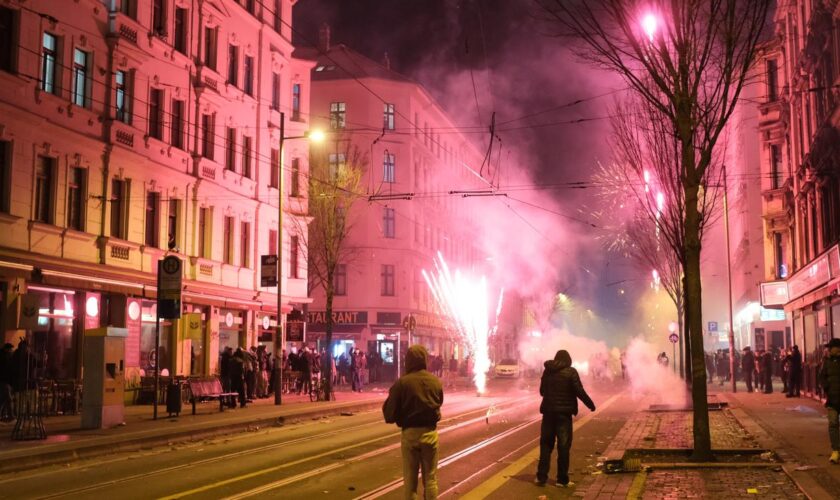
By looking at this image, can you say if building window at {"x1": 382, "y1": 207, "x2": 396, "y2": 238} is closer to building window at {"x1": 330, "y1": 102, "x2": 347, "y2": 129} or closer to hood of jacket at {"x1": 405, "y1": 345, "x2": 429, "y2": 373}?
building window at {"x1": 330, "y1": 102, "x2": 347, "y2": 129}

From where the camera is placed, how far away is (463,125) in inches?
3051

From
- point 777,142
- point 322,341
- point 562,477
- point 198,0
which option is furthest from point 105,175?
point 322,341

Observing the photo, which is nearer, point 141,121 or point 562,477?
point 562,477

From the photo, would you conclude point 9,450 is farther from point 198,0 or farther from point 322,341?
point 322,341

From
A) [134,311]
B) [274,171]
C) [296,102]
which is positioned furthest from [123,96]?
[296,102]

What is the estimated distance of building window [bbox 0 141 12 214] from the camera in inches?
886

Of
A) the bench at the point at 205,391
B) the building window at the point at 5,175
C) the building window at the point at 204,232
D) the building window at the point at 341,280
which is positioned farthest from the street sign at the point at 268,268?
the building window at the point at 341,280

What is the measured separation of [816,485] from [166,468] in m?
9.14

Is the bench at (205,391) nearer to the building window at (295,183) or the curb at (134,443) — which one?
the curb at (134,443)

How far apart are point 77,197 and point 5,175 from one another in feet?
10.6

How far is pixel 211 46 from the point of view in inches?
1331

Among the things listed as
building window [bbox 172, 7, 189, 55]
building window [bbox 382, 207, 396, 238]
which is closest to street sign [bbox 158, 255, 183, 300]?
building window [bbox 172, 7, 189, 55]

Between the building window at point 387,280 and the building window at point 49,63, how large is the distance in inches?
1452

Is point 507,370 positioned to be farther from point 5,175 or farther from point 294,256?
point 5,175
